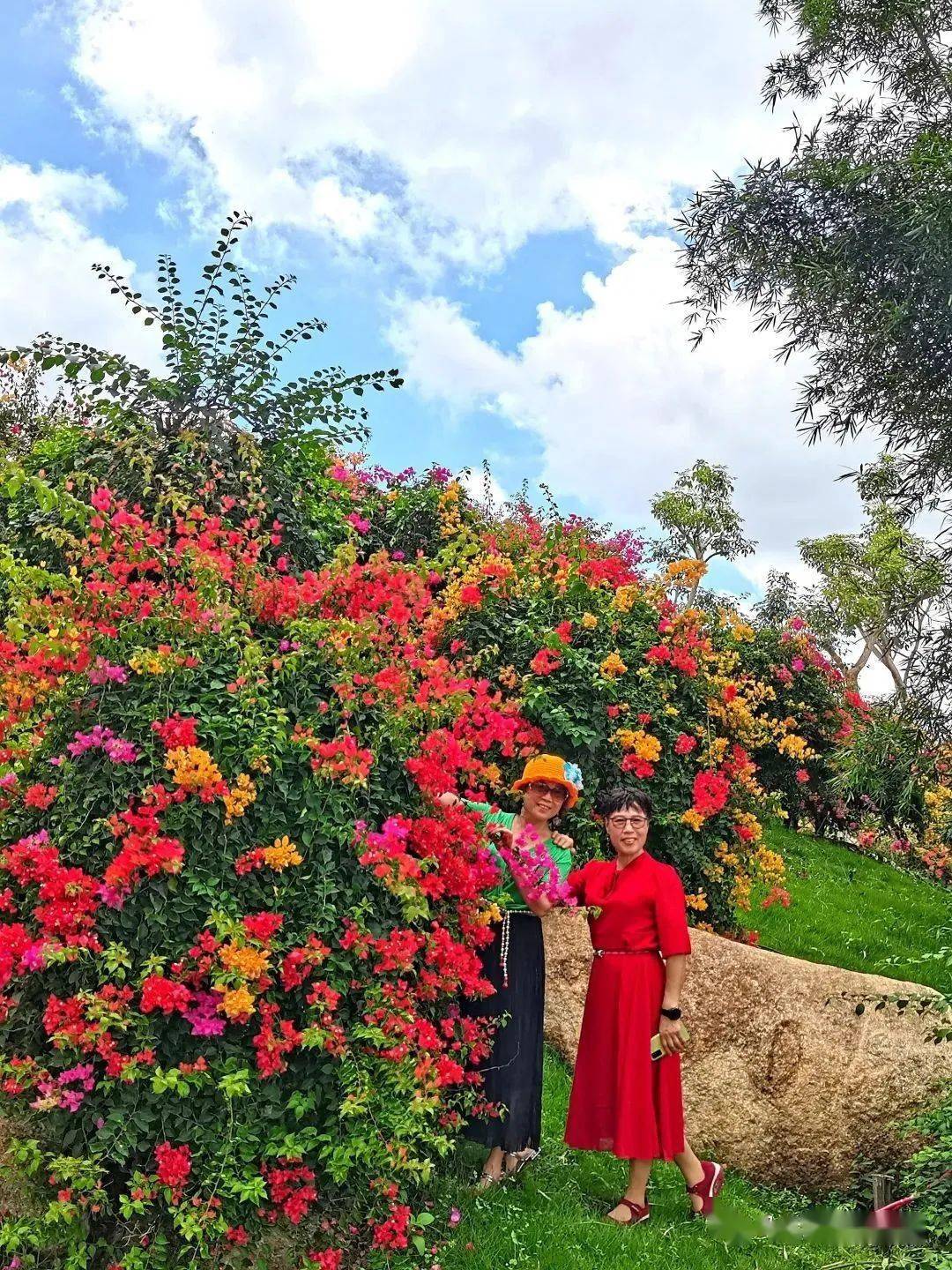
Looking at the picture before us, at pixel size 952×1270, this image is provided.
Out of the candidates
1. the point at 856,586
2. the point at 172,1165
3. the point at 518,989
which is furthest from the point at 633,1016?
the point at 856,586

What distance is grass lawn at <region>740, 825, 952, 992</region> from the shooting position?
349 inches

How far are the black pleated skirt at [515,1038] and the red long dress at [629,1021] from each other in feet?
0.66

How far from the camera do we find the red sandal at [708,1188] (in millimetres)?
4410

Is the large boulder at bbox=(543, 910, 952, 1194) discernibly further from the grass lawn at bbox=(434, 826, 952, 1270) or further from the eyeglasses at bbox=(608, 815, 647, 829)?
the eyeglasses at bbox=(608, 815, 647, 829)

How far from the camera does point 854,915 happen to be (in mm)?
10109

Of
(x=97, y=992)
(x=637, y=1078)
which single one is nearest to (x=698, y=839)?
(x=637, y=1078)

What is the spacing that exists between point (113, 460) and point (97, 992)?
4505 mm

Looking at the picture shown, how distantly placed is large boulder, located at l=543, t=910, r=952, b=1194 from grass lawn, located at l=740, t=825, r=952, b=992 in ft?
6.57

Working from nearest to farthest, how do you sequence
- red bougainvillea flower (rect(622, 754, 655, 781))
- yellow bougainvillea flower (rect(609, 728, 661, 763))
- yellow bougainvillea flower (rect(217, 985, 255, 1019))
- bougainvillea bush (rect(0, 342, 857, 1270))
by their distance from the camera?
yellow bougainvillea flower (rect(217, 985, 255, 1019)) < bougainvillea bush (rect(0, 342, 857, 1270)) < yellow bougainvillea flower (rect(609, 728, 661, 763)) < red bougainvillea flower (rect(622, 754, 655, 781))

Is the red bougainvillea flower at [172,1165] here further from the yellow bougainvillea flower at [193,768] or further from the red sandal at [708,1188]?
the red sandal at [708,1188]

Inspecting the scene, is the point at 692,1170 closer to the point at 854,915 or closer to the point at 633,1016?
the point at 633,1016

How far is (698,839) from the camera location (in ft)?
23.0

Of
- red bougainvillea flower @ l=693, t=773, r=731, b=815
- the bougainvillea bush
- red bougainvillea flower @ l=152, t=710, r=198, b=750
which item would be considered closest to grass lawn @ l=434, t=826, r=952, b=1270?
the bougainvillea bush

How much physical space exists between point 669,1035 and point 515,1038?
2.10 feet
